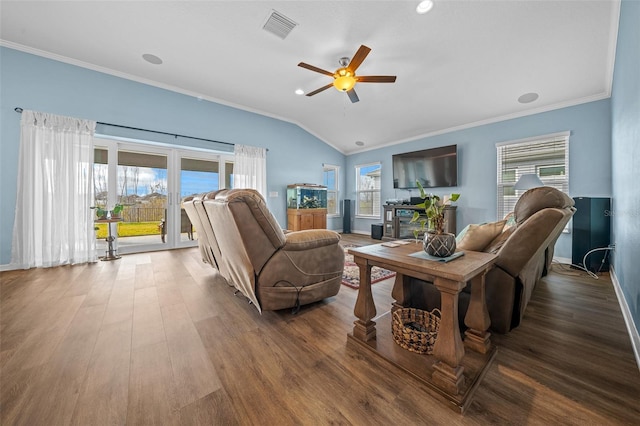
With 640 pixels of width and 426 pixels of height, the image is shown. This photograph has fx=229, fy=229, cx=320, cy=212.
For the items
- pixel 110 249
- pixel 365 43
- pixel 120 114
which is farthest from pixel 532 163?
pixel 110 249

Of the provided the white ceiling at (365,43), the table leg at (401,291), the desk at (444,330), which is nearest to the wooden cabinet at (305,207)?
the white ceiling at (365,43)

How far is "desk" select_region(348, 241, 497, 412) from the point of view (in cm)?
107

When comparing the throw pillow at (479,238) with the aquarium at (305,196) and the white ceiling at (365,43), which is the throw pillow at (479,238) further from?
the aquarium at (305,196)

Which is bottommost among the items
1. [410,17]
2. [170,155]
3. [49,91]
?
[170,155]

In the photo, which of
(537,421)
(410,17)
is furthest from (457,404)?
(410,17)

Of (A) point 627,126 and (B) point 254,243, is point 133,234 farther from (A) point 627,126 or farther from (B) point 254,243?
(A) point 627,126

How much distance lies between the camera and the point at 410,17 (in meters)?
2.57

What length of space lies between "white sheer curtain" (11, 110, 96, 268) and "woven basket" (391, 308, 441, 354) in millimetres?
4460

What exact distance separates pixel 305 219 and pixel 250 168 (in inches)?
68.6

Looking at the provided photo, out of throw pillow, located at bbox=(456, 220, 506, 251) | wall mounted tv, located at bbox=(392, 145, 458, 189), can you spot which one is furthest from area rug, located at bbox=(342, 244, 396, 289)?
wall mounted tv, located at bbox=(392, 145, 458, 189)

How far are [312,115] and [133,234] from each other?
439 cm

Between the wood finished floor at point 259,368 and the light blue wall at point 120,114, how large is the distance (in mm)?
2404

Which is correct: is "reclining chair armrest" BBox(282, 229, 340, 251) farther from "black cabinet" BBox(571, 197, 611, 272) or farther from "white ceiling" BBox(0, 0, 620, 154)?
"black cabinet" BBox(571, 197, 611, 272)

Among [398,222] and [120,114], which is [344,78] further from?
[120,114]
